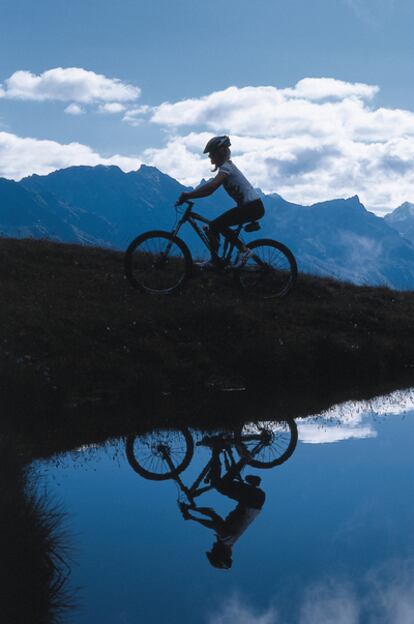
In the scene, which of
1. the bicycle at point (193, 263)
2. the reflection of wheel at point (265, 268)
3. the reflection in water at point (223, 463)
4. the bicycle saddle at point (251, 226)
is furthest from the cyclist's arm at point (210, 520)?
the reflection of wheel at point (265, 268)

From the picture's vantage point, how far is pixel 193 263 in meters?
14.8

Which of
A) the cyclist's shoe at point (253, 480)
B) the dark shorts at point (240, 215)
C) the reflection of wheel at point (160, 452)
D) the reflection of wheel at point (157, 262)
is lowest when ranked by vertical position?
the reflection of wheel at point (160, 452)

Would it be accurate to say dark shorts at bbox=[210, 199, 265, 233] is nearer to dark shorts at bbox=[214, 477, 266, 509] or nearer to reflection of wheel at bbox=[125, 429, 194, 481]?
reflection of wheel at bbox=[125, 429, 194, 481]

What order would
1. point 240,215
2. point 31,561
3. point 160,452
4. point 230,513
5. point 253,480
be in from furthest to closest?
point 240,215 → point 160,452 → point 253,480 → point 230,513 → point 31,561

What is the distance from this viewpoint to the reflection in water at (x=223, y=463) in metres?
5.54

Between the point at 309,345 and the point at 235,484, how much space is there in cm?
701

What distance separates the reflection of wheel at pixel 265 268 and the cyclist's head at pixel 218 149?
1.97m

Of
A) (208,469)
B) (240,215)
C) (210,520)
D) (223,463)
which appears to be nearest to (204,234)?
(240,215)

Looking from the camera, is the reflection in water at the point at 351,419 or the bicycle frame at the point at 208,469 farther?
the reflection in water at the point at 351,419

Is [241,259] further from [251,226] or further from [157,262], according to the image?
[157,262]

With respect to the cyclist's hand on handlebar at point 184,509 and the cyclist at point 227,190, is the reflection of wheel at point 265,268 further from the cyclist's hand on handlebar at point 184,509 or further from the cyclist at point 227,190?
the cyclist's hand on handlebar at point 184,509

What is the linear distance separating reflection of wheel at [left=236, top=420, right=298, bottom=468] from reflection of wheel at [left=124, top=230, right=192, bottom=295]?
6070 millimetres

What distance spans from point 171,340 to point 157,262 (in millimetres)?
2796

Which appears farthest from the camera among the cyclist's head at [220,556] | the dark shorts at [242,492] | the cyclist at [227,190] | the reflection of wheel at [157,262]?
the reflection of wheel at [157,262]
